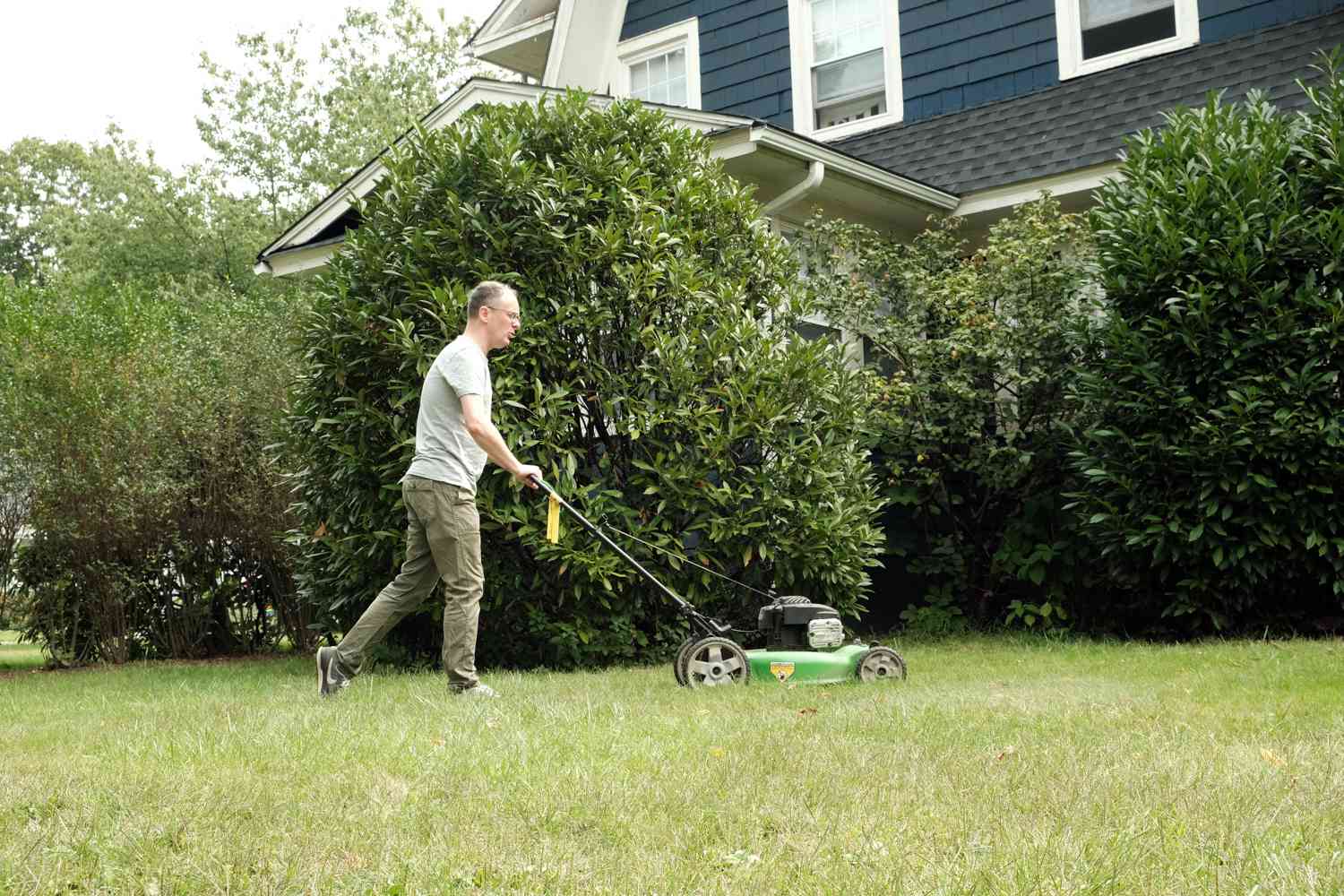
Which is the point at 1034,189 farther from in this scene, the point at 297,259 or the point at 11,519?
the point at 11,519

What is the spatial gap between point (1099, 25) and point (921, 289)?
4.18 meters

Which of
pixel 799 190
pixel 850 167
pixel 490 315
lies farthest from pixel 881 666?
pixel 850 167

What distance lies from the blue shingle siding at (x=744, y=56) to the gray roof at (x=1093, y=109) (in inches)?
75.1

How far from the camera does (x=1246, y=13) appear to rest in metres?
12.0

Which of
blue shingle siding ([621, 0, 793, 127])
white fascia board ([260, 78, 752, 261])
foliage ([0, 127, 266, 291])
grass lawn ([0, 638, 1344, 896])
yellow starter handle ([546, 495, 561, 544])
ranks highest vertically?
foliage ([0, 127, 266, 291])

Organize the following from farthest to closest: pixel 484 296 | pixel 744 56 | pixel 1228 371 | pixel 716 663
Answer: pixel 744 56, pixel 1228 371, pixel 484 296, pixel 716 663

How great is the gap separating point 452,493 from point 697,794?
122 inches

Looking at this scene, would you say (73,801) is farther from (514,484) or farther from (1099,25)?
(1099,25)

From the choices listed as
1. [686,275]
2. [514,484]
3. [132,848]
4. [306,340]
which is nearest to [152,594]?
[306,340]

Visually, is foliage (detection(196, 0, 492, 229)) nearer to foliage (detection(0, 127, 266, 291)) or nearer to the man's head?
foliage (detection(0, 127, 266, 291))

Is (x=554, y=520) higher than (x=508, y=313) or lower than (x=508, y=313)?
lower

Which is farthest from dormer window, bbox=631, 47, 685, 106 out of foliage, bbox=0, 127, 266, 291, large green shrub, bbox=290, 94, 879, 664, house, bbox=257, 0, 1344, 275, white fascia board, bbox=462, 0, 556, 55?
foliage, bbox=0, 127, 266, 291

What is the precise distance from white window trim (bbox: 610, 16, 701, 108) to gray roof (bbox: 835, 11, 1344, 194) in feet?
9.67

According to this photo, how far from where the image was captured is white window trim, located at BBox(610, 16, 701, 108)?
15039mm
